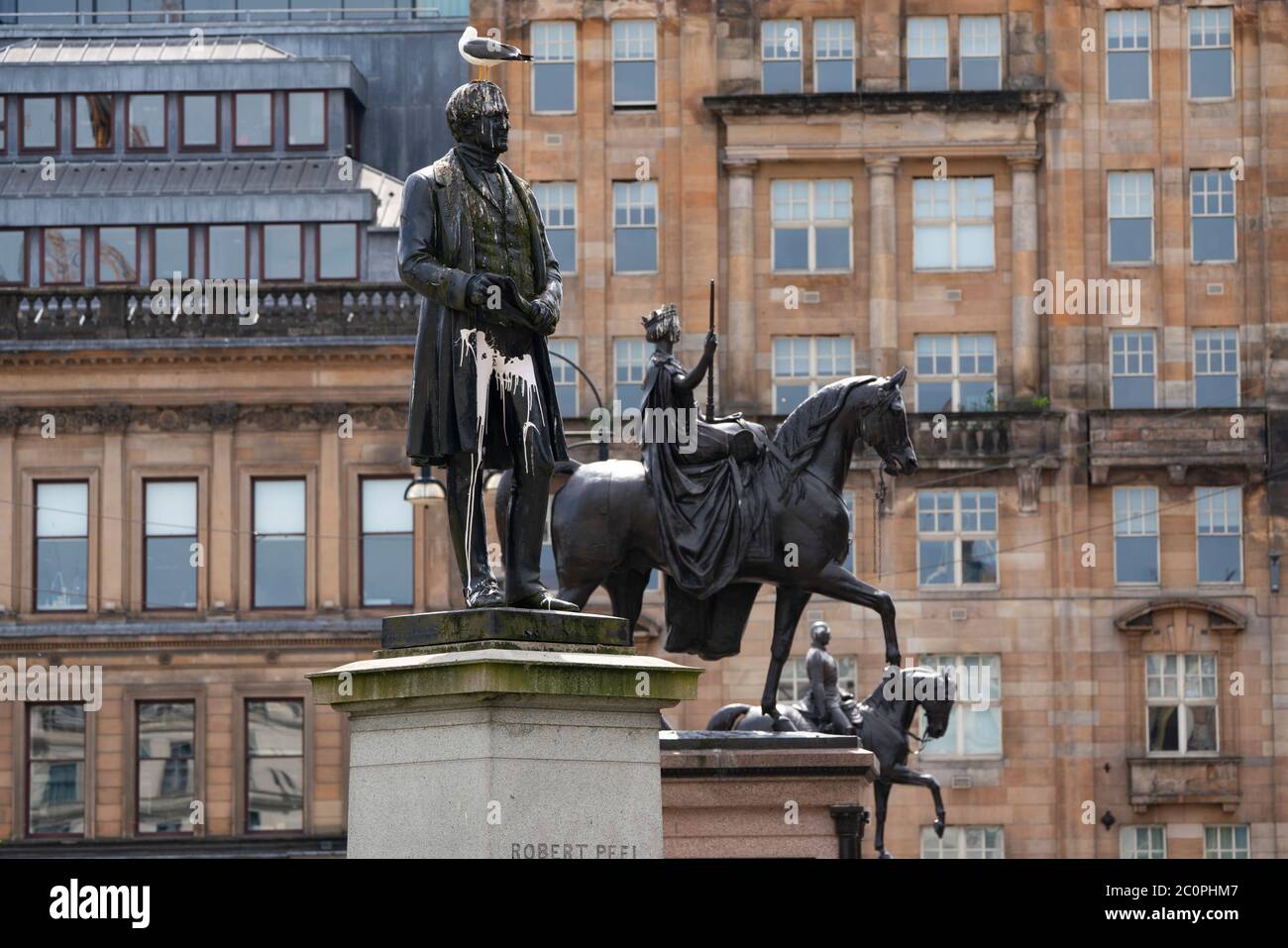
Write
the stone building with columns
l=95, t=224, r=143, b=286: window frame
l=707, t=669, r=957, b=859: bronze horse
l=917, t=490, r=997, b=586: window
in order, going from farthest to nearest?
l=95, t=224, r=143, b=286: window frame
l=917, t=490, r=997, b=586: window
the stone building with columns
l=707, t=669, r=957, b=859: bronze horse

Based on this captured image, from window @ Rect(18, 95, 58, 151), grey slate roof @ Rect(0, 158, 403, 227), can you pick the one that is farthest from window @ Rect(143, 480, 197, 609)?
window @ Rect(18, 95, 58, 151)

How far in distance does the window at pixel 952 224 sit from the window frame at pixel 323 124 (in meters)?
14.4

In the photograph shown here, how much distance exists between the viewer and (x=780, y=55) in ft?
215

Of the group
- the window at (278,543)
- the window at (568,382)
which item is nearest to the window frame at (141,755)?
the window at (278,543)

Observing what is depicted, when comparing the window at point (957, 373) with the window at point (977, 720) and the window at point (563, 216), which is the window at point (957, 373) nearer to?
the window at point (977, 720)

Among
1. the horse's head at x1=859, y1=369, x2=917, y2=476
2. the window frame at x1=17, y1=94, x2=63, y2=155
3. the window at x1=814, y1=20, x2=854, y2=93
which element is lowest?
the horse's head at x1=859, y1=369, x2=917, y2=476

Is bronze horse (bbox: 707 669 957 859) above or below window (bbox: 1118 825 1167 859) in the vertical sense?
above

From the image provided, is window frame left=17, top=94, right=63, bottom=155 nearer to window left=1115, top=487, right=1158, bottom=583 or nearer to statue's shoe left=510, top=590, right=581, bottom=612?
window left=1115, top=487, right=1158, bottom=583

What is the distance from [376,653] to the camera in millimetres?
16156

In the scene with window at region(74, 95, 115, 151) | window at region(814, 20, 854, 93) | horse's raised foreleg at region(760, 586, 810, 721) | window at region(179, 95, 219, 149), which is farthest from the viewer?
window at region(74, 95, 115, 151)

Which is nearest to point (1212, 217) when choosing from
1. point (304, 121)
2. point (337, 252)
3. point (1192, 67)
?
point (1192, 67)

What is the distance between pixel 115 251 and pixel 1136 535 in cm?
2437

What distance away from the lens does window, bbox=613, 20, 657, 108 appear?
65.6 metres

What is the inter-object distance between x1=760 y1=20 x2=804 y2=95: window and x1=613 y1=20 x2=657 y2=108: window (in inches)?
99.8
